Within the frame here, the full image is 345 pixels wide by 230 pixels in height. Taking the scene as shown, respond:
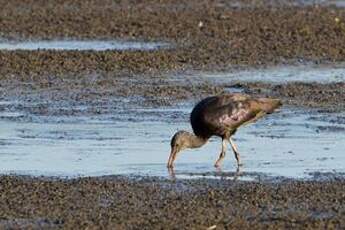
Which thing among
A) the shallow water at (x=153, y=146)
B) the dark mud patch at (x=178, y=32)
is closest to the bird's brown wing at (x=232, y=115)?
the shallow water at (x=153, y=146)

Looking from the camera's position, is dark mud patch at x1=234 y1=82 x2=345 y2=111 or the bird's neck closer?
the bird's neck

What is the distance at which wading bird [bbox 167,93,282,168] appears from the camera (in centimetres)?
1257

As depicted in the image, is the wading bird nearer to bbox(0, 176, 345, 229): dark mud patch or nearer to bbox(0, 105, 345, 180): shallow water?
bbox(0, 105, 345, 180): shallow water

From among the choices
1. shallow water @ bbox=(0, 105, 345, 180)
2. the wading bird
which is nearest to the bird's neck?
the wading bird

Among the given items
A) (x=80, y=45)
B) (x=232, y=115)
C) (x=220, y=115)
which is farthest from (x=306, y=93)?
(x=80, y=45)

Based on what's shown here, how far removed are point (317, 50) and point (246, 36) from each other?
5.63 ft

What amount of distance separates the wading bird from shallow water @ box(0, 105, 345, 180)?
0.17 metres

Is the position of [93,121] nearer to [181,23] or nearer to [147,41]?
[147,41]

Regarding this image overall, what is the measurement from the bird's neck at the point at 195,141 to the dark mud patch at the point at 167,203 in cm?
101

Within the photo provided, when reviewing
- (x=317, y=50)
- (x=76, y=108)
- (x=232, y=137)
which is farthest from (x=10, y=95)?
(x=317, y=50)

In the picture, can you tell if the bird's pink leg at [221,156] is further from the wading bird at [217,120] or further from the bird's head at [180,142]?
the bird's head at [180,142]

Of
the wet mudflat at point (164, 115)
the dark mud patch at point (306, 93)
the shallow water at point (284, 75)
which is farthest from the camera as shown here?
the shallow water at point (284, 75)

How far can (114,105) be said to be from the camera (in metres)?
15.9

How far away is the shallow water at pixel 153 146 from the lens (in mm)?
12258
